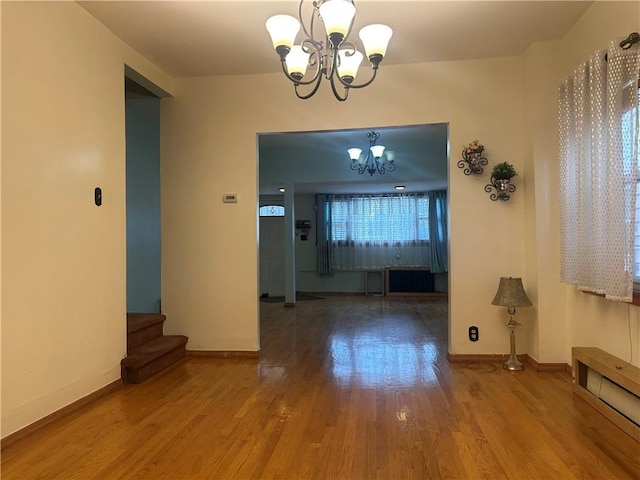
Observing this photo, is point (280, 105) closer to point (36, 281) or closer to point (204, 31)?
point (204, 31)

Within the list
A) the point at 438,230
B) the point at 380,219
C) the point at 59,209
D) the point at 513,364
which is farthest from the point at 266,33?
the point at 438,230

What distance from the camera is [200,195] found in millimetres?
4043

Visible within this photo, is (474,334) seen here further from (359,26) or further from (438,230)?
(438,230)

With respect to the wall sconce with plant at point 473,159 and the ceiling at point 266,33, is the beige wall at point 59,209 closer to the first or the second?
the ceiling at point 266,33

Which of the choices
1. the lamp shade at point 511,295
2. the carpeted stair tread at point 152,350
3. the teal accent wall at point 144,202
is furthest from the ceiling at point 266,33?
the carpeted stair tread at point 152,350

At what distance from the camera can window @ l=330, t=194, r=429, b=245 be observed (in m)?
8.66

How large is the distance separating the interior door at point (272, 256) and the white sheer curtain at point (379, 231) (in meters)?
1.16

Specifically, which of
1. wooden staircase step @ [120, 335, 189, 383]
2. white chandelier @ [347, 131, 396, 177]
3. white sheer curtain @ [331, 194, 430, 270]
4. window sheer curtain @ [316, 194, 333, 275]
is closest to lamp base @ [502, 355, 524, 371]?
wooden staircase step @ [120, 335, 189, 383]

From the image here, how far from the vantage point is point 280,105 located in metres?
3.97

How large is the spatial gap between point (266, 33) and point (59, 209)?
77.5 inches

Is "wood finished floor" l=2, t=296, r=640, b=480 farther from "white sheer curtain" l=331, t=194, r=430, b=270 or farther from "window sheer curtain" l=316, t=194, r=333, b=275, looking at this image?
"window sheer curtain" l=316, t=194, r=333, b=275

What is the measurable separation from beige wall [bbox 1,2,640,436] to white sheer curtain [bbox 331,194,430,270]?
197 inches

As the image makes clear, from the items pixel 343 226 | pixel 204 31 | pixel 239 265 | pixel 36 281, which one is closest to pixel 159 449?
pixel 36 281

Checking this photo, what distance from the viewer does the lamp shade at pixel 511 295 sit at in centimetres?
331
